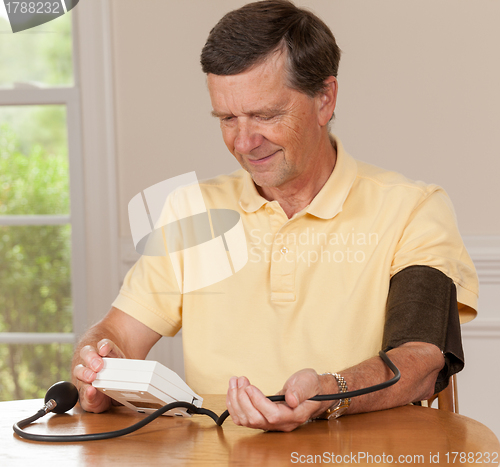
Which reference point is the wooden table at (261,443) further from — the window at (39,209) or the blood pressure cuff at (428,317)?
the window at (39,209)

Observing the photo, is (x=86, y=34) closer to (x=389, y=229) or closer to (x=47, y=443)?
(x=389, y=229)

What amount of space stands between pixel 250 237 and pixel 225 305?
18 cm

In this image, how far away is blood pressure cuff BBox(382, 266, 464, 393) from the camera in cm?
116

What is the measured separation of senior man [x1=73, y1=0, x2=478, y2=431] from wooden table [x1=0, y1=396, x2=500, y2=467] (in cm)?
21

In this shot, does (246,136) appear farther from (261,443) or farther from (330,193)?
(261,443)

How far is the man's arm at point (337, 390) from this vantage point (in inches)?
35.1

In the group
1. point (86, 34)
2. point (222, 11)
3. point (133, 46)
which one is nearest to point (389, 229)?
point (222, 11)

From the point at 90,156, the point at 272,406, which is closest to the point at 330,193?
the point at 272,406

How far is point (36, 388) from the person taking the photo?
2.67 meters

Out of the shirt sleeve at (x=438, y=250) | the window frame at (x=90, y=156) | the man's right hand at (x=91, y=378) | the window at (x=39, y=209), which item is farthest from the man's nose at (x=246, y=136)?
the window at (x=39, y=209)

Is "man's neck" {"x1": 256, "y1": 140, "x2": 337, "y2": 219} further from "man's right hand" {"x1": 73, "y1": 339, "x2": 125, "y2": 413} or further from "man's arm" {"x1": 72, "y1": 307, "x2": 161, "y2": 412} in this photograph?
"man's right hand" {"x1": 73, "y1": 339, "x2": 125, "y2": 413}

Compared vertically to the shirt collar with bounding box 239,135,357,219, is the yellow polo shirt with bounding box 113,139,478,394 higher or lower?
lower

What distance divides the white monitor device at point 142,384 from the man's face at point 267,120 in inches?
21.6

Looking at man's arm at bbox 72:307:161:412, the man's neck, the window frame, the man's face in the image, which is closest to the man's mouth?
the man's face
